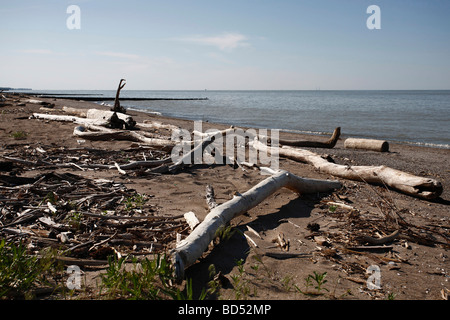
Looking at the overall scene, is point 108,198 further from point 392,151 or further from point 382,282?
point 392,151

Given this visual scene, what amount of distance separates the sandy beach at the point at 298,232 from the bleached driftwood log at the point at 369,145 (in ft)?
12.2

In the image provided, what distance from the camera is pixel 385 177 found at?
5.87 m

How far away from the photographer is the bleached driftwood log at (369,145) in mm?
11102

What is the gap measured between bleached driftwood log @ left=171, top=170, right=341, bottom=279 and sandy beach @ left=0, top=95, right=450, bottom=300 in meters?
0.20

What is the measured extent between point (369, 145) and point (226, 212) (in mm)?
9589

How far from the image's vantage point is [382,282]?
283 centimetres

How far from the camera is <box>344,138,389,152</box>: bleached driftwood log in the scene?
1110cm

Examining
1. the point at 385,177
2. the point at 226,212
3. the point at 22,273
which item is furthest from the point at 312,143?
the point at 22,273

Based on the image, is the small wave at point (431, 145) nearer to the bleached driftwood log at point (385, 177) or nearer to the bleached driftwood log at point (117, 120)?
the bleached driftwood log at point (385, 177)

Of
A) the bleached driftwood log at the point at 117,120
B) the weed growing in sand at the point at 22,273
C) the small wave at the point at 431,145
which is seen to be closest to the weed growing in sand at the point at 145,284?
the weed growing in sand at the point at 22,273

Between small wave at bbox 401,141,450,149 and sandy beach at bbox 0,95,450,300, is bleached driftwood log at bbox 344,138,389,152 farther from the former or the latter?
small wave at bbox 401,141,450,149

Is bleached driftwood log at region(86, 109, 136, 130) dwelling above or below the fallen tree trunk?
above

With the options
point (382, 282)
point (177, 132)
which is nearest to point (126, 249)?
point (382, 282)

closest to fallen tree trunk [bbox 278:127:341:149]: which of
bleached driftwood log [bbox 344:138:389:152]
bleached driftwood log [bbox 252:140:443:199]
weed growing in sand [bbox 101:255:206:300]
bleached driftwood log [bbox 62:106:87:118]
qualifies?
bleached driftwood log [bbox 344:138:389:152]
